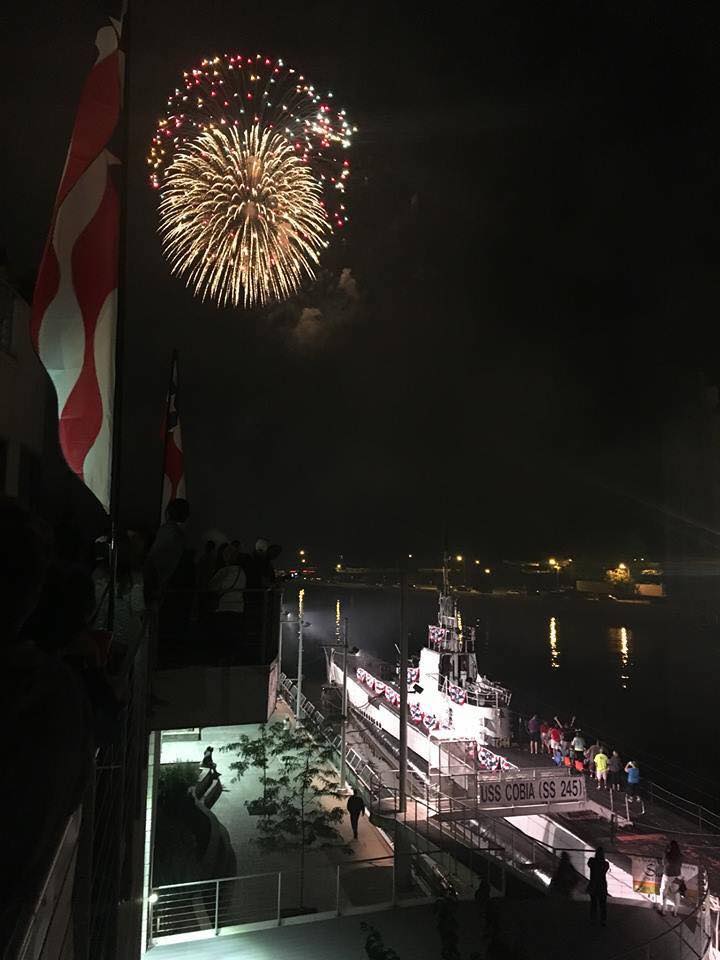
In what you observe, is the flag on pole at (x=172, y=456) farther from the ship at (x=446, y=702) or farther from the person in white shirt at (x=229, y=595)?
the ship at (x=446, y=702)

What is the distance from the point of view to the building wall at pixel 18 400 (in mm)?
14094

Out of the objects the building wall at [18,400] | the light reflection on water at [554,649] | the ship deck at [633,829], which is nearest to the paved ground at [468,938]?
the ship deck at [633,829]

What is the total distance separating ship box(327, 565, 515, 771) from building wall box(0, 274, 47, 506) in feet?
61.9

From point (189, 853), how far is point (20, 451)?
→ 10.4 metres

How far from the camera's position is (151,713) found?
9523 millimetres

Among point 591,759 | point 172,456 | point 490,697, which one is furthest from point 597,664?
point 172,456

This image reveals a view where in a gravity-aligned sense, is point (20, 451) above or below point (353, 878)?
above

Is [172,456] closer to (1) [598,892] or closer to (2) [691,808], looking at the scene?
(1) [598,892]

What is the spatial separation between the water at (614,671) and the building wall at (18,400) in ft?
122

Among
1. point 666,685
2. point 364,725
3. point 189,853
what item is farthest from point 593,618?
point 189,853

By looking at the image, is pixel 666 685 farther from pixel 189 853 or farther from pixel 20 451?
pixel 20 451

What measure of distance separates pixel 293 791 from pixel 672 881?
10.9 metres

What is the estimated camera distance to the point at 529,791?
22.8 metres

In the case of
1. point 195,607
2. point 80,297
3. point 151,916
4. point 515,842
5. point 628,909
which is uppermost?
point 80,297
